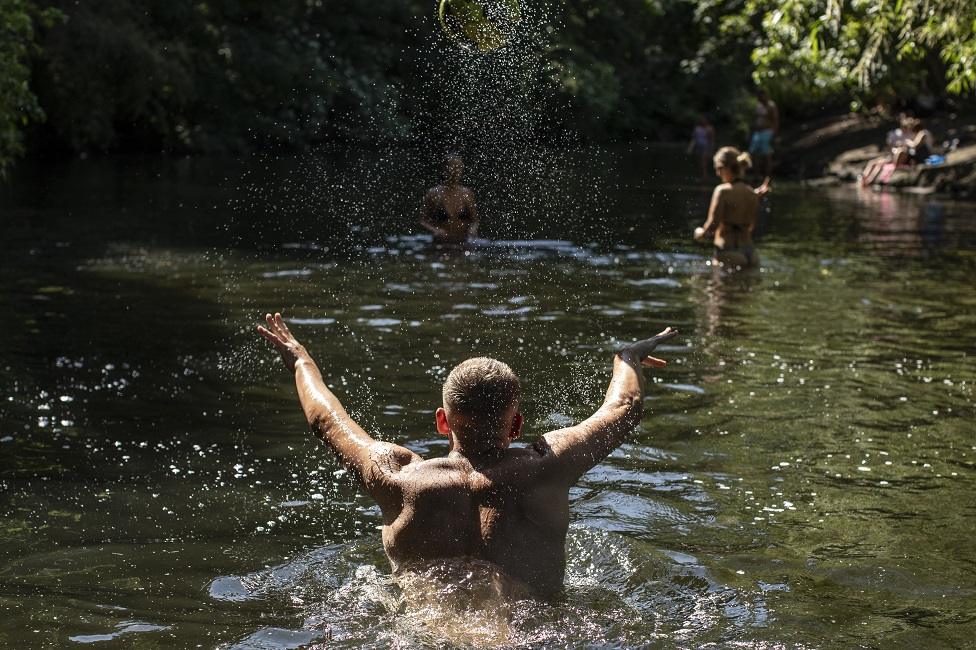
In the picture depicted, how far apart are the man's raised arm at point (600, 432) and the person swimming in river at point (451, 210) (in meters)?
10.3

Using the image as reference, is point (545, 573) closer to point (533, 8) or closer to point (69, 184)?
point (69, 184)

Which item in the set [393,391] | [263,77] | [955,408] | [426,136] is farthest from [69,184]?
[955,408]

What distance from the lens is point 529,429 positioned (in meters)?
8.68

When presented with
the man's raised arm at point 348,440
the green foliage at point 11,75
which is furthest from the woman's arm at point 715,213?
the man's raised arm at point 348,440

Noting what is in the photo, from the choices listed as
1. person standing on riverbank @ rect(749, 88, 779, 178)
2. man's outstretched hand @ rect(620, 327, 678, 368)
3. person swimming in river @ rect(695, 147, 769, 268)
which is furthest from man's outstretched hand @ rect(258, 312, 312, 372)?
person standing on riverbank @ rect(749, 88, 779, 178)

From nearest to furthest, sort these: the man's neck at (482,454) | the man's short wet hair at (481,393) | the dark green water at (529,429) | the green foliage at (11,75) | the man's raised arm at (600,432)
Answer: the man's short wet hair at (481,393)
the man's neck at (482,454)
the man's raised arm at (600,432)
the dark green water at (529,429)
the green foliage at (11,75)

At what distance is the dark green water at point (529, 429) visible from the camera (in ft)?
18.3

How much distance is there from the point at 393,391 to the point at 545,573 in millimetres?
4431

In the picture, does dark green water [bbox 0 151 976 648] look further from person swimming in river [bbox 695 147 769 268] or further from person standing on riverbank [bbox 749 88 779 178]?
person standing on riverbank [bbox 749 88 779 178]

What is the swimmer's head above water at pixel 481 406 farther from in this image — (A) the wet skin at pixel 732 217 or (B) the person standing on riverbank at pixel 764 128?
(B) the person standing on riverbank at pixel 764 128

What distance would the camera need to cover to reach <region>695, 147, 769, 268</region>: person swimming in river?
15.5 meters

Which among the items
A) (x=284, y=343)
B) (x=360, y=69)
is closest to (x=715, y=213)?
(x=284, y=343)

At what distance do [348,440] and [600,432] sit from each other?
998 millimetres

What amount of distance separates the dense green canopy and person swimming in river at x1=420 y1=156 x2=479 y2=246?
419 centimetres
